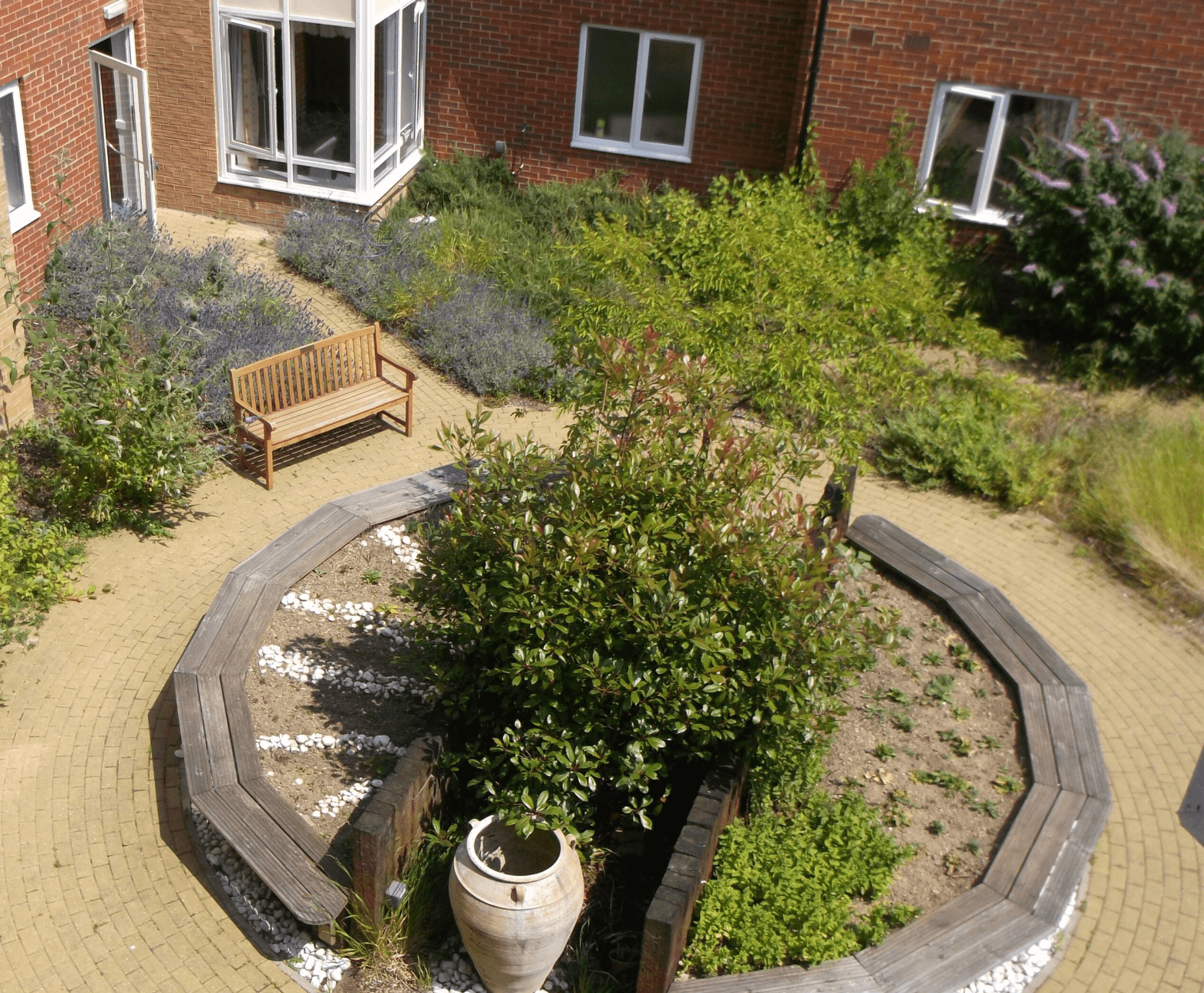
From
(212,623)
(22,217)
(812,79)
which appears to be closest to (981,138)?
(812,79)

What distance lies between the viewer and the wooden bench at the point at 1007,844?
5762 millimetres

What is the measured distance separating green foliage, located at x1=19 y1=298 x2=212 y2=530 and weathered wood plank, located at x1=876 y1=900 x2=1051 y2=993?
6.05m

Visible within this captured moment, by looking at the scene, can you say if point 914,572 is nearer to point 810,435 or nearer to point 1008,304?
point 810,435

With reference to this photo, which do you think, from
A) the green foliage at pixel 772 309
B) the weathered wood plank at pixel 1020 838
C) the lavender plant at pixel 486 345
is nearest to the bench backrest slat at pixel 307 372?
the lavender plant at pixel 486 345

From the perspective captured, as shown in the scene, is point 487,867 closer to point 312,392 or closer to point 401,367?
point 401,367

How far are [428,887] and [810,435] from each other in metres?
3.33

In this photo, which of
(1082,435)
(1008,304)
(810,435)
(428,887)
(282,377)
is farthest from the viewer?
(1008,304)

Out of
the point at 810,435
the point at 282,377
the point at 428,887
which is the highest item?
the point at 810,435

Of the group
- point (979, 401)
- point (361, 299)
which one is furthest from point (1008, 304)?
point (361, 299)

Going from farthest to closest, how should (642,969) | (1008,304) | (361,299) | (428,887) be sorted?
(1008,304) < (361,299) < (428,887) < (642,969)

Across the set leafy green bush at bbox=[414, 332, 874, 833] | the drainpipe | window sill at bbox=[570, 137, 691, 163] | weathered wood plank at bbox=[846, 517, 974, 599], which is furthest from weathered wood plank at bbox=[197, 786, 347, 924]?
window sill at bbox=[570, 137, 691, 163]

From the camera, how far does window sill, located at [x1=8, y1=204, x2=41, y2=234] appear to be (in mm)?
11023

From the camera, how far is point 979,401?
11273 millimetres

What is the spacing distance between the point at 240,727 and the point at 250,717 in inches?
4.5
